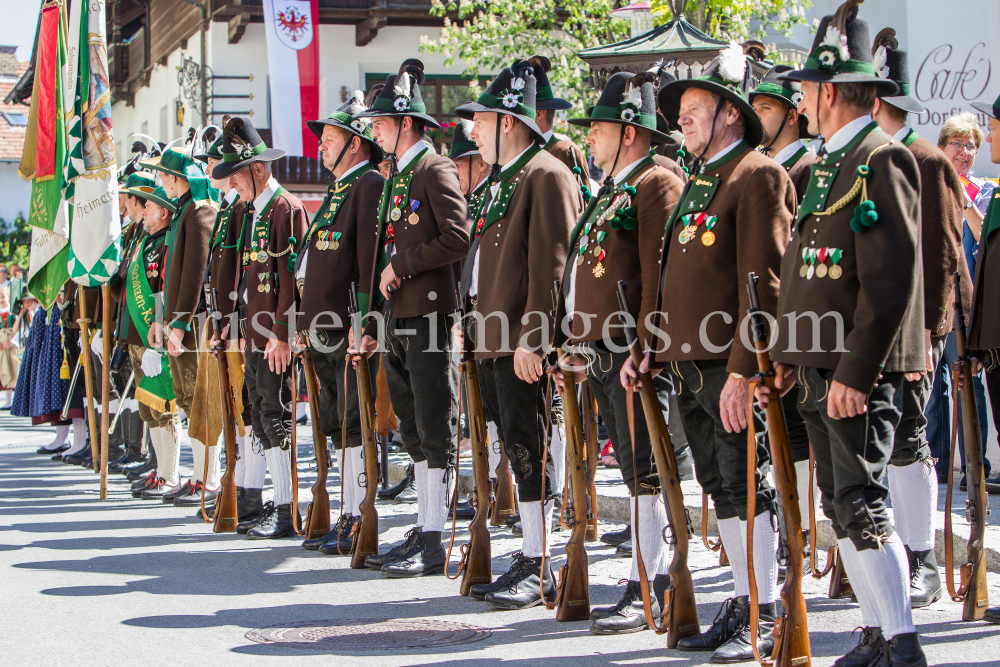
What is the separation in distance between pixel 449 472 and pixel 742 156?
260 centimetres

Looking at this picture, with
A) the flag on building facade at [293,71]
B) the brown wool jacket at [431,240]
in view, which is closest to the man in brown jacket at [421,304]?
the brown wool jacket at [431,240]

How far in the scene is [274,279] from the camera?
749cm

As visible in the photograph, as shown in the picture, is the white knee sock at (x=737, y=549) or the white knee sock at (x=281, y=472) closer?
the white knee sock at (x=737, y=549)

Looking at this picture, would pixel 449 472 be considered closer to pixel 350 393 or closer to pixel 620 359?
pixel 350 393

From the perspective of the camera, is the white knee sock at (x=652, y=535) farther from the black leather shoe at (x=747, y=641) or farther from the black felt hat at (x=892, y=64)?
the black felt hat at (x=892, y=64)

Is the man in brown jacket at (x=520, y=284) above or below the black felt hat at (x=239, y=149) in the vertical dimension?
below

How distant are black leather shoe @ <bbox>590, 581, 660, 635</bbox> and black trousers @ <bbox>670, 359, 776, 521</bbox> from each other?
0.60m

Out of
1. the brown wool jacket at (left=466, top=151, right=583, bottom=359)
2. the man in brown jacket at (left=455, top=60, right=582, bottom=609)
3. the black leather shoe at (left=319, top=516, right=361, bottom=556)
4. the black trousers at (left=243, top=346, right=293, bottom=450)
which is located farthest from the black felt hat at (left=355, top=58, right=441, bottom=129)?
the black leather shoe at (left=319, top=516, right=361, bottom=556)

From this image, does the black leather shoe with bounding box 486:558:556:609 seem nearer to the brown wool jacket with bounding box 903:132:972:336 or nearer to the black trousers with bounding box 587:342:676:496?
the black trousers with bounding box 587:342:676:496

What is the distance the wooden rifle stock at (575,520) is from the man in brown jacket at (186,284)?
4.06 metres

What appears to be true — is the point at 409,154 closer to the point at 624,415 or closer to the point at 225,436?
the point at 624,415

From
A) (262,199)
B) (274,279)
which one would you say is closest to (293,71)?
(262,199)

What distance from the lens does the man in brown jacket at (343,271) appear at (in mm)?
6750

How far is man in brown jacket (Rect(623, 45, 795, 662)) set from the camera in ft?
14.1
